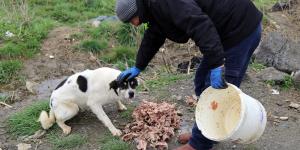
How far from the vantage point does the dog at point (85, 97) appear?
4.88m

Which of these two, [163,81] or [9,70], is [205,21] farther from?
[9,70]

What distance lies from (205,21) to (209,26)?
0.05 meters

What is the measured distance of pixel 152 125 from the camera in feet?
16.2

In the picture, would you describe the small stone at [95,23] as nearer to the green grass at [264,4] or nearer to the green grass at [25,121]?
the green grass at [264,4]

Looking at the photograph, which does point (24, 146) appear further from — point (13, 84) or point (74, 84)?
point (13, 84)

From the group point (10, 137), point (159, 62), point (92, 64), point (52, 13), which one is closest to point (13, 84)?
point (92, 64)

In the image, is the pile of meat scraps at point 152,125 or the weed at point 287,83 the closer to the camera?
the pile of meat scraps at point 152,125

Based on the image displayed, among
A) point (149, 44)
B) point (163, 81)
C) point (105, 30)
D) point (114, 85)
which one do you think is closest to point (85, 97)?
point (114, 85)

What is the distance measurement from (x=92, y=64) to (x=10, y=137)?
8.41 ft

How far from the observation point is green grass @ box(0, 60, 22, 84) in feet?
22.3

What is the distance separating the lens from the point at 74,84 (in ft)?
16.3

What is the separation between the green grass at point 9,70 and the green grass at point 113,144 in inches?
101

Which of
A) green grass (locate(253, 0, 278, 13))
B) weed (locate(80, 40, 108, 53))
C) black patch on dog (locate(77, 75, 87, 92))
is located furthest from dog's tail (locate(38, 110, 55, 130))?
green grass (locate(253, 0, 278, 13))

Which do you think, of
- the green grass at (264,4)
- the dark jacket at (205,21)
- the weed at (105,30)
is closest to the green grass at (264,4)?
the green grass at (264,4)
